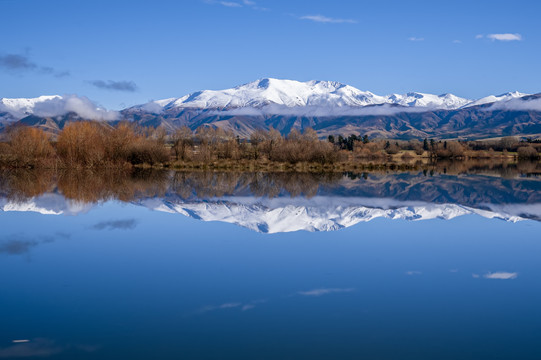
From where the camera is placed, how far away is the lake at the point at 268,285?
8.03 metres

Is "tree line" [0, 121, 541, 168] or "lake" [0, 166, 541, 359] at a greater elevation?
"tree line" [0, 121, 541, 168]

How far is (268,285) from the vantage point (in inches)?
436

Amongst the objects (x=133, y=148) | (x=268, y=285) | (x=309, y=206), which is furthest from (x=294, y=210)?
(x=133, y=148)

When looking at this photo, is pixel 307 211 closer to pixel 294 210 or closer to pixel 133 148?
pixel 294 210

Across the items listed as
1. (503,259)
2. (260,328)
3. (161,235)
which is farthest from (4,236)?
(503,259)

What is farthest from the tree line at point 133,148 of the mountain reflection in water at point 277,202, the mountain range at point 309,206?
the mountain range at point 309,206

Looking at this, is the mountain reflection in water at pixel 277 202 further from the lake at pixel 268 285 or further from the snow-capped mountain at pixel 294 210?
the lake at pixel 268 285

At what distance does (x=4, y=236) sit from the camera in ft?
54.9

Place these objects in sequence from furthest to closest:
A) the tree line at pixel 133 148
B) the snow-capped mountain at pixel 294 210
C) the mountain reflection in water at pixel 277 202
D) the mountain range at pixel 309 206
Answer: the tree line at pixel 133 148, the mountain reflection in water at pixel 277 202, the mountain range at pixel 309 206, the snow-capped mountain at pixel 294 210

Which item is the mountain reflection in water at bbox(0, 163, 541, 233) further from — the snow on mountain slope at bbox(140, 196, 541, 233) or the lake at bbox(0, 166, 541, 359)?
the lake at bbox(0, 166, 541, 359)

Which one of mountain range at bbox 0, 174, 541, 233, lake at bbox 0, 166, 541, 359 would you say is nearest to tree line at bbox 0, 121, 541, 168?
mountain range at bbox 0, 174, 541, 233

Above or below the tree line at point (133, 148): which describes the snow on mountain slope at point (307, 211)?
below

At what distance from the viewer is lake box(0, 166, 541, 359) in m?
8.03

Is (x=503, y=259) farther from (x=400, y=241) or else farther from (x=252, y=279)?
(x=252, y=279)
